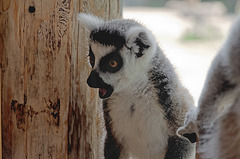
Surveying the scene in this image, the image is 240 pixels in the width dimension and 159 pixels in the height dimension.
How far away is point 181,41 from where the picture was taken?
23.9 ft

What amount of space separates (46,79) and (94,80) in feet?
1.08

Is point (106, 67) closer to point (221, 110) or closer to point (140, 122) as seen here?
point (140, 122)

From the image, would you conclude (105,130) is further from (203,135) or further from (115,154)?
(203,135)

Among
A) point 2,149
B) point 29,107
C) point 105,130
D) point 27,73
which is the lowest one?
point 2,149

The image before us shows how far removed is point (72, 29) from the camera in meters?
1.58

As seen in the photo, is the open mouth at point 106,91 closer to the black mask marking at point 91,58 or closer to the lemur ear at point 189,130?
the black mask marking at point 91,58

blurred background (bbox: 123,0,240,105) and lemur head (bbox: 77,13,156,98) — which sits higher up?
blurred background (bbox: 123,0,240,105)

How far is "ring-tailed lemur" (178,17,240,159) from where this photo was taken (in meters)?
1.06

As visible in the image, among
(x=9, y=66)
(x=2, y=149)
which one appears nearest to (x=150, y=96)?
(x=9, y=66)

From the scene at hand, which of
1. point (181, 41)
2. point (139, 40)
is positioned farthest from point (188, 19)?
point (139, 40)

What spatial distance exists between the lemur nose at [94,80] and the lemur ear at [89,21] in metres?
0.23

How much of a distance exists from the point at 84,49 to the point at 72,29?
113 mm

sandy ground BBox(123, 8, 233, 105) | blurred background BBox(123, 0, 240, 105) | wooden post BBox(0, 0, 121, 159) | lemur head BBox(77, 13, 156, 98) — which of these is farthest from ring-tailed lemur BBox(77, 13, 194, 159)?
blurred background BBox(123, 0, 240, 105)

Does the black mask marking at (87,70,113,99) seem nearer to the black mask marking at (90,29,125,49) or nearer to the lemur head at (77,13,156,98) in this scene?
the lemur head at (77,13,156,98)
